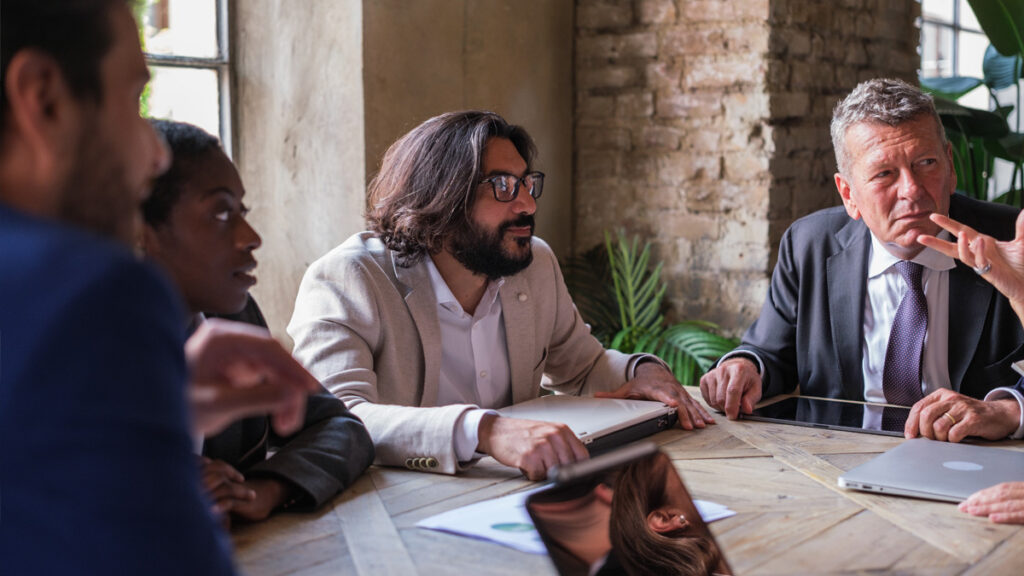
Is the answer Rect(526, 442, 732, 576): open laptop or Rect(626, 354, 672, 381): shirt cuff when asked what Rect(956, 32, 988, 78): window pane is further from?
Rect(526, 442, 732, 576): open laptop

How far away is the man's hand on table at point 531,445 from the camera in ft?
6.14

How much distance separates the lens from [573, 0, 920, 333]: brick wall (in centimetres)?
452

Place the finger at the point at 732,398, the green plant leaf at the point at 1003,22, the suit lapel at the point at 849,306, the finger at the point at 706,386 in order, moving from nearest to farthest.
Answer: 1. the finger at the point at 732,398
2. the finger at the point at 706,386
3. the suit lapel at the point at 849,306
4. the green plant leaf at the point at 1003,22

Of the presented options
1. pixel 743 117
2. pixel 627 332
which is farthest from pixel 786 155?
pixel 627 332

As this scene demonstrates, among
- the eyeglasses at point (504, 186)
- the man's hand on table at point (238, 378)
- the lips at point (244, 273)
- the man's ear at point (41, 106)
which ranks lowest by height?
the lips at point (244, 273)

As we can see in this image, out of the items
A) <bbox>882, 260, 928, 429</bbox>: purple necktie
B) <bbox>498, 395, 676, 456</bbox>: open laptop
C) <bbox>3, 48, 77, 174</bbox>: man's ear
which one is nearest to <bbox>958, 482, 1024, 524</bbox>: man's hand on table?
<bbox>498, 395, 676, 456</bbox>: open laptop

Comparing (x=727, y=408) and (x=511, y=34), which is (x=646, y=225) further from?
(x=727, y=408)

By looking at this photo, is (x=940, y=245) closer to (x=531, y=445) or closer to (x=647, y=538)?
(x=531, y=445)

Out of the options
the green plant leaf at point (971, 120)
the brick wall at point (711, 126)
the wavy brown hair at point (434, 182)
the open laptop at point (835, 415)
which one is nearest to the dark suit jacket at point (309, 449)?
the wavy brown hair at point (434, 182)

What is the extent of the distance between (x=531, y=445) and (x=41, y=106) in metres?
1.33

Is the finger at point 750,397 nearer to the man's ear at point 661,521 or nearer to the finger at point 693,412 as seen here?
the finger at point 693,412

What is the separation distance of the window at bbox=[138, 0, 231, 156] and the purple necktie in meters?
2.66

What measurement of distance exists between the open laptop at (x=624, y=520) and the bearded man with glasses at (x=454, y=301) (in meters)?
0.78

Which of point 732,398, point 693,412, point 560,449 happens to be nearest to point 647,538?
point 560,449
